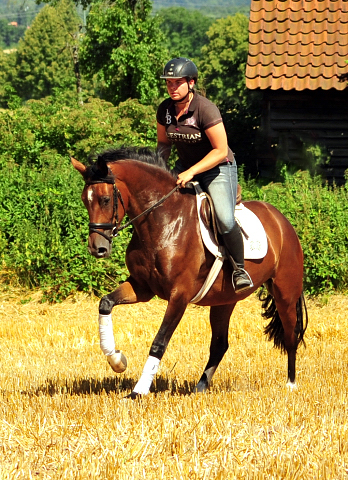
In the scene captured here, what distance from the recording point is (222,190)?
6367 mm

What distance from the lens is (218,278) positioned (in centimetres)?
655

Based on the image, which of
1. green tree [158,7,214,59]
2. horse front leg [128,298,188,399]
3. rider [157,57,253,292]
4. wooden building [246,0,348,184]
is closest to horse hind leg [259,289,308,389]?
rider [157,57,253,292]

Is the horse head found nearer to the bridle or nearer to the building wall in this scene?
the bridle

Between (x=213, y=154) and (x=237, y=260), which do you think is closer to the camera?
(x=213, y=154)

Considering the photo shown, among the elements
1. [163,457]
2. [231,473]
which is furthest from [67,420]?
[231,473]

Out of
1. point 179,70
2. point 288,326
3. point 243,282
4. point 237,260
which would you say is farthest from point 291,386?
point 179,70

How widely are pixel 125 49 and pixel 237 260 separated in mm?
18950

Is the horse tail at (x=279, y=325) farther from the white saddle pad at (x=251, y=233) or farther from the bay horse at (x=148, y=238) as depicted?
the bay horse at (x=148, y=238)

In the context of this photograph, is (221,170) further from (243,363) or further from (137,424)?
(243,363)

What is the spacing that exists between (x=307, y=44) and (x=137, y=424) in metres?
12.8

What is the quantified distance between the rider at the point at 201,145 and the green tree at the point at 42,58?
82118 mm

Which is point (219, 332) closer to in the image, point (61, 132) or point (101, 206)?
point (101, 206)

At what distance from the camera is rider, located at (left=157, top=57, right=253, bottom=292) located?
20.0ft

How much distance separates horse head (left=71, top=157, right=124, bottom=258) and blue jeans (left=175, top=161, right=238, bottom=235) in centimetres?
95
